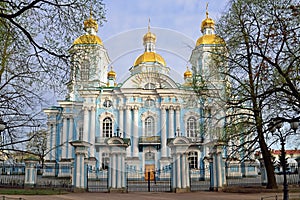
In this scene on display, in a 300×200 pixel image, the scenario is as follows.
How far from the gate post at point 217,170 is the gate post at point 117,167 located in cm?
414

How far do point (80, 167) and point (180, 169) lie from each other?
4.49 meters

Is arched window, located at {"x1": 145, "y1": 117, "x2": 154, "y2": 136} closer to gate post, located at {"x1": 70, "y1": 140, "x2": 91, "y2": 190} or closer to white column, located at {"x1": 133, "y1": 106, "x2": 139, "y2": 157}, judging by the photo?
white column, located at {"x1": 133, "y1": 106, "x2": 139, "y2": 157}

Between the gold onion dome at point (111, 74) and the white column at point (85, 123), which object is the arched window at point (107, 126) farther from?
the gold onion dome at point (111, 74)

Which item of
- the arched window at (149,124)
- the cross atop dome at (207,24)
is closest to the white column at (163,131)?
the arched window at (149,124)

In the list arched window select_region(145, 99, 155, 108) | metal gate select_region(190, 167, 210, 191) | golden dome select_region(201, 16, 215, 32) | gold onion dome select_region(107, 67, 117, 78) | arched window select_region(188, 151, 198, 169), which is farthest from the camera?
golden dome select_region(201, 16, 215, 32)

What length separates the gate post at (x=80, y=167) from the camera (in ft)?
48.6

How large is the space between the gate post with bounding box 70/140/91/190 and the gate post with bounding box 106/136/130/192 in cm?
114

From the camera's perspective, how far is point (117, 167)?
49.8 ft

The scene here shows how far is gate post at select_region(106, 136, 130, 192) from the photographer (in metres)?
15.0

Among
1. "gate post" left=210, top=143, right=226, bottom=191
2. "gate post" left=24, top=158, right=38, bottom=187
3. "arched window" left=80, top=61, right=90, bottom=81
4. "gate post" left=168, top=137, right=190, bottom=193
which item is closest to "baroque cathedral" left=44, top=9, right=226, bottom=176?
"gate post" left=24, top=158, right=38, bottom=187

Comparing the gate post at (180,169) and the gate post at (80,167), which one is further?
the gate post at (180,169)

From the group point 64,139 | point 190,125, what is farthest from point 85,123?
point 190,125

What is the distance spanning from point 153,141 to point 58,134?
10.0 meters

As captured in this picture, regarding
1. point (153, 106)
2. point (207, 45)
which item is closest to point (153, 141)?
point (153, 106)
